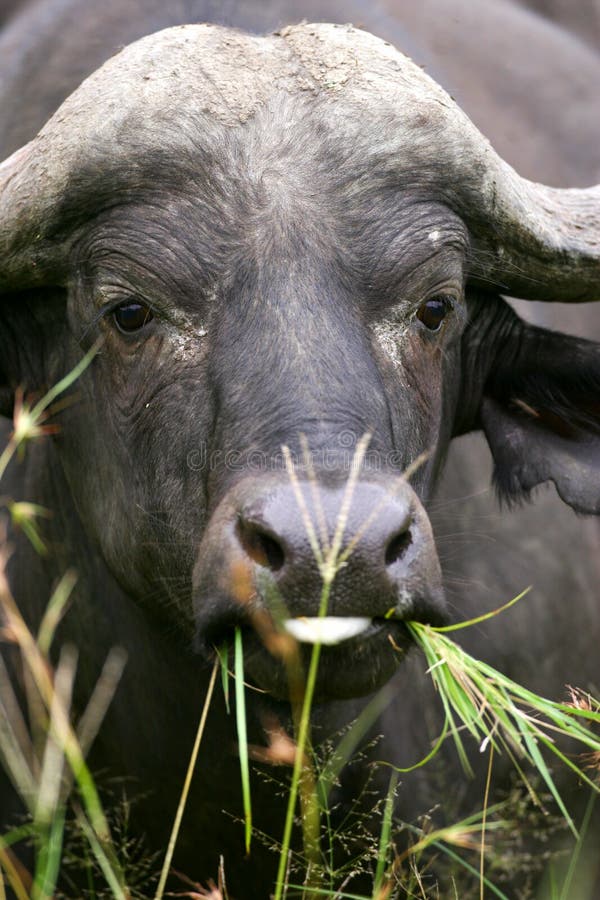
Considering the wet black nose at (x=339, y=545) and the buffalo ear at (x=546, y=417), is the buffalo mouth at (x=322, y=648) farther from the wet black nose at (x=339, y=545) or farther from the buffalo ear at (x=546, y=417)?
the buffalo ear at (x=546, y=417)

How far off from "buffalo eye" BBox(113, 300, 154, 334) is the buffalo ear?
4.12 feet

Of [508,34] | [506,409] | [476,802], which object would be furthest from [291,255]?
[508,34]

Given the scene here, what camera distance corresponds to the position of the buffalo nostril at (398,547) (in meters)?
2.78

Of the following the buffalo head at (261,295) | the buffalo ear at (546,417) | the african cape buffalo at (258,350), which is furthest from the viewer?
the buffalo ear at (546,417)

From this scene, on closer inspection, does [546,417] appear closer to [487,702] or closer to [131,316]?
[131,316]

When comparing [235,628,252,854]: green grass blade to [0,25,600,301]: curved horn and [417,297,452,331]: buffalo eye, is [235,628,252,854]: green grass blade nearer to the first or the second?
[417,297,452,331]: buffalo eye

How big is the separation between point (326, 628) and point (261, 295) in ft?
2.78

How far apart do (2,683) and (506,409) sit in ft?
5.99

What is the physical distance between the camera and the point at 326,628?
276cm

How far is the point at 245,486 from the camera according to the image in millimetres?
2857

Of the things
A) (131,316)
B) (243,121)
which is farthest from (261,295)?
(243,121)

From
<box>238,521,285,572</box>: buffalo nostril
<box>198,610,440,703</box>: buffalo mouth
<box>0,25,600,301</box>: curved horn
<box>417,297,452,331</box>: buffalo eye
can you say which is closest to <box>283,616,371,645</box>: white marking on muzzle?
<box>198,610,440,703</box>: buffalo mouth

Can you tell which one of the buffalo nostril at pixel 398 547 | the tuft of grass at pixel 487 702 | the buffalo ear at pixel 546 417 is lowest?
the buffalo ear at pixel 546 417

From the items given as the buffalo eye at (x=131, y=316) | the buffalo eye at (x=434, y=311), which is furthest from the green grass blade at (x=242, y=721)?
the buffalo eye at (x=434, y=311)
